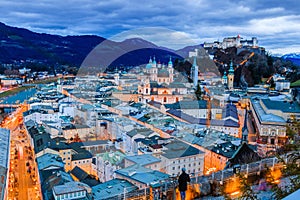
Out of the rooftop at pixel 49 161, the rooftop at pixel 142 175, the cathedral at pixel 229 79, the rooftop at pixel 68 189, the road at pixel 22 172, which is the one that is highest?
the cathedral at pixel 229 79

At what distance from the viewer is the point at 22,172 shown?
34.5 feet

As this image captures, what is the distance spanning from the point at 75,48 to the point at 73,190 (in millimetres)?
66430

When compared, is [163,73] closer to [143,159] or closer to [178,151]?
[178,151]

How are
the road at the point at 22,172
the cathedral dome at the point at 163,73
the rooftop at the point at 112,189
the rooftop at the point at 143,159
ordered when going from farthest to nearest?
the cathedral dome at the point at 163,73
the road at the point at 22,172
the rooftop at the point at 143,159
the rooftop at the point at 112,189

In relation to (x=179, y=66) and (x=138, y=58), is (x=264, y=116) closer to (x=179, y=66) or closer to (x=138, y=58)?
(x=179, y=66)

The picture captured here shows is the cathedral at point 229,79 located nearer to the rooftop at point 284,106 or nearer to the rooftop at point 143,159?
the rooftop at point 284,106

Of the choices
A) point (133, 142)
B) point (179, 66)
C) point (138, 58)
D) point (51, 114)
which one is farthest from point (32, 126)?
point (138, 58)

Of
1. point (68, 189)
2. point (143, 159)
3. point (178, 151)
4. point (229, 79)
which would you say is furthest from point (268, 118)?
point (229, 79)

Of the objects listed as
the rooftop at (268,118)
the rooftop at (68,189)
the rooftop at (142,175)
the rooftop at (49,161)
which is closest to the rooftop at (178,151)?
the rooftop at (142,175)

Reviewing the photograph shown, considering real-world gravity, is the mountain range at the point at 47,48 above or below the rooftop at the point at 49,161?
above

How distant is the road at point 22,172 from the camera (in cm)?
876

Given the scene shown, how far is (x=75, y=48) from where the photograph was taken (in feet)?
228

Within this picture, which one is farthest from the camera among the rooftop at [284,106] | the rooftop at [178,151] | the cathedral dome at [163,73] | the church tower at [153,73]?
the cathedral dome at [163,73]

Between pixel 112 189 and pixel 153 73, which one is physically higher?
pixel 153 73
